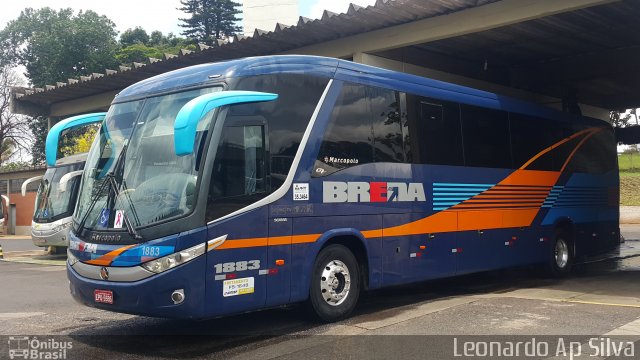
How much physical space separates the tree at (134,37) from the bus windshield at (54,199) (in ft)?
198

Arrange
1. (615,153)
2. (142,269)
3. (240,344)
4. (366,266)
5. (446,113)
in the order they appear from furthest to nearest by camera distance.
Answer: (615,153)
(446,113)
(366,266)
(240,344)
(142,269)

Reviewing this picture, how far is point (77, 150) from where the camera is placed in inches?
1124

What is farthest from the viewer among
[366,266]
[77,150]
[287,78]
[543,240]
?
[77,150]

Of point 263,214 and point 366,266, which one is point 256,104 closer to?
point 263,214

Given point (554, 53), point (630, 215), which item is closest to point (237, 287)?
point (554, 53)

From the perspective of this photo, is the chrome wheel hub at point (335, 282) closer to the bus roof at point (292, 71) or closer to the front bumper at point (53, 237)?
the bus roof at point (292, 71)

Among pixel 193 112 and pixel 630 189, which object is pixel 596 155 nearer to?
pixel 193 112

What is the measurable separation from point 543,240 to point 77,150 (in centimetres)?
2336

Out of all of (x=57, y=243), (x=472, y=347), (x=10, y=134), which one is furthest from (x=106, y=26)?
(x=472, y=347)

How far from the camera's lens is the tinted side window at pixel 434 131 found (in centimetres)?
934

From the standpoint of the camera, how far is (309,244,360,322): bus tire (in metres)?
7.62

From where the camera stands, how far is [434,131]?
Result: 9695 millimetres

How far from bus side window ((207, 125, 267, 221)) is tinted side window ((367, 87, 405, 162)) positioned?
84.4 inches

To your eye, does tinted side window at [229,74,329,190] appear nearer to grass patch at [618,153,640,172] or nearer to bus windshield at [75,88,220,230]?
bus windshield at [75,88,220,230]
